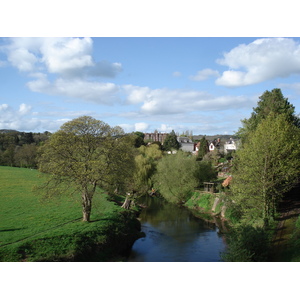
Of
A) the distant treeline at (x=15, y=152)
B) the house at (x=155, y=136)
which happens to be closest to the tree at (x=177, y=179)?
the distant treeline at (x=15, y=152)

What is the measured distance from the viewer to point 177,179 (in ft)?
122

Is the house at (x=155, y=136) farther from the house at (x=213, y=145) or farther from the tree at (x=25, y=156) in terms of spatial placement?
the tree at (x=25, y=156)

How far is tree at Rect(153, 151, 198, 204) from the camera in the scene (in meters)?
36.8

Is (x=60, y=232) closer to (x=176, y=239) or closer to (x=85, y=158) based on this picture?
(x=85, y=158)

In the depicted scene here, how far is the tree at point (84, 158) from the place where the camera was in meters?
17.9

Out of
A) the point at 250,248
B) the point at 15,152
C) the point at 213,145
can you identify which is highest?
the point at 213,145

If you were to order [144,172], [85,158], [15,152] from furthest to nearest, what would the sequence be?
[15,152], [144,172], [85,158]

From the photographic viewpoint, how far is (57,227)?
18.4 metres

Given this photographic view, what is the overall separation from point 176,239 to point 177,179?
1594 centimetres

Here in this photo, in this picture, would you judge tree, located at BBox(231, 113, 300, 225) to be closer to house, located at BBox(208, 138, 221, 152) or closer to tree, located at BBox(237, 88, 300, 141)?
tree, located at BBox(237, 88, 300, 141)

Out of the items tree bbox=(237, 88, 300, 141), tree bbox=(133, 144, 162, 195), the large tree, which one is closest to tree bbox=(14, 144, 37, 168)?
tree bbox=(133, 144, 162, 195)

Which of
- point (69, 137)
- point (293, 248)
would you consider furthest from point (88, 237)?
point (293, 248)

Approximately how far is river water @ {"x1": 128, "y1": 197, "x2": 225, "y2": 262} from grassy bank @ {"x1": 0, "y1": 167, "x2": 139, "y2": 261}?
1.53m

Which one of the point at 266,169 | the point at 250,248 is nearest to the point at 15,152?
the point at 266,169
